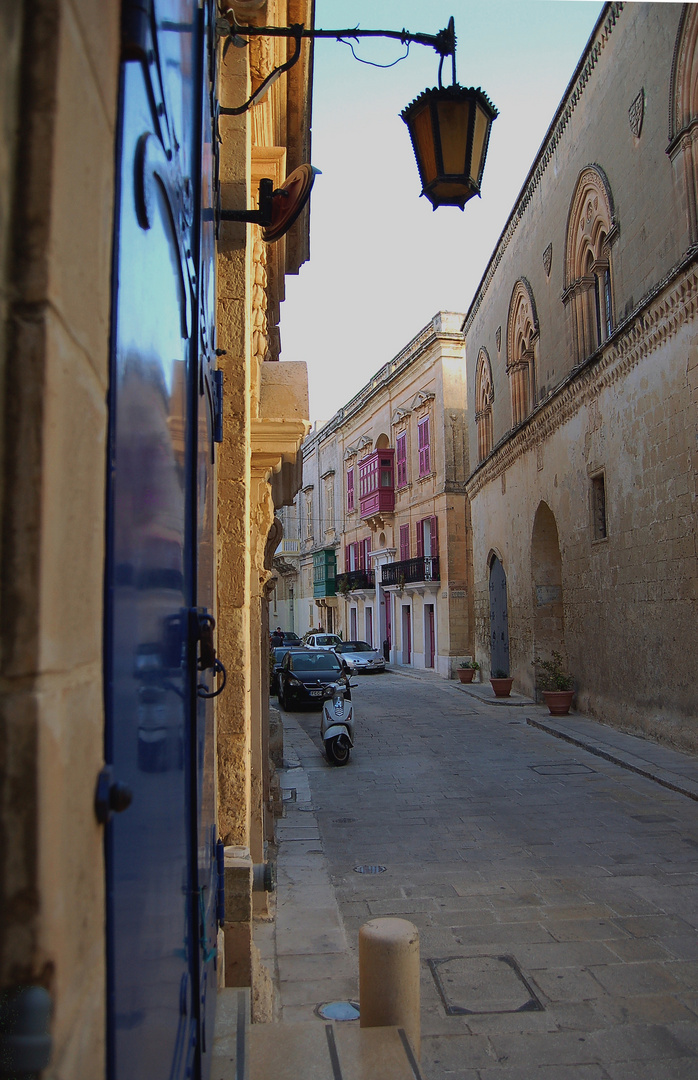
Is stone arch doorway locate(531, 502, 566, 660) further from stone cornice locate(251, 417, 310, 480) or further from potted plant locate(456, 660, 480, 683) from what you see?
stone cornice locate(251, 417, 310, 480)

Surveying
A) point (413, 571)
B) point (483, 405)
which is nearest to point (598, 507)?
point (483, 405)

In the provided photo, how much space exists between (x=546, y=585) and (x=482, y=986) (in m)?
13.3

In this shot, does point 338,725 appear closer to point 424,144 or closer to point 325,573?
point 424,144

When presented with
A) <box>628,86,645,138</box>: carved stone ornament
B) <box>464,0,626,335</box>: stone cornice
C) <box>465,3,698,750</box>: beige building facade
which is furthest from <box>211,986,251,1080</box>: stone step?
<box>464,0,626,335</box>: stone cornice

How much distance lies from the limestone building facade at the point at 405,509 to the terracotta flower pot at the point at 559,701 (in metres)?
11.3

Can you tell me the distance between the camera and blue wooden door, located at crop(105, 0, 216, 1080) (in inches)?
32.9

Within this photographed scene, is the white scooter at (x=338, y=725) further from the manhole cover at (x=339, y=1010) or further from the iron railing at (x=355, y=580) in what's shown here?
the iron railing at (x=355, y=580)

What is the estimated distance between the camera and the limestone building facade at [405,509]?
28000 mm

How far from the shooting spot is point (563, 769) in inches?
393

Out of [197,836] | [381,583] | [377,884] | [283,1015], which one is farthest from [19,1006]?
[381,583]

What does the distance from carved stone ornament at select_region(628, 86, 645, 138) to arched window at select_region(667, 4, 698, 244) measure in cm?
114

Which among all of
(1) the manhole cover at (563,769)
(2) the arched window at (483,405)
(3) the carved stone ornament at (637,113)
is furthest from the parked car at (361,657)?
(3) the carved stone ornament at (637,113)

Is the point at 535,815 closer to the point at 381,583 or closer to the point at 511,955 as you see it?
the point at 511,955

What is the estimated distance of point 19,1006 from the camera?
56 cm
